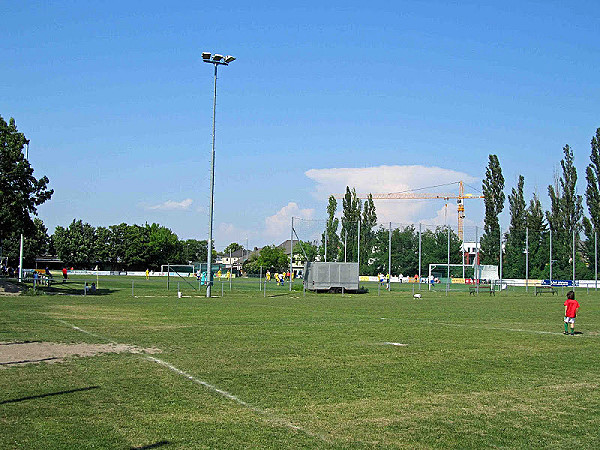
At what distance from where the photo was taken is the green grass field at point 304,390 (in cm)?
788

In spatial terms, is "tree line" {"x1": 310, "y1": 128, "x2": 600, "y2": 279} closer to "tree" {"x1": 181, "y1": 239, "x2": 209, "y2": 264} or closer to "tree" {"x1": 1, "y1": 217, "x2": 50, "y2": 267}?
"tree" {"x1": 1, "y1": 217, "x2": 50, "y2": 267}

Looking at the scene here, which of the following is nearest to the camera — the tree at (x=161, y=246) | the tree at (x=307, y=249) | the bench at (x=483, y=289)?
the bench at (x=483, y=289)

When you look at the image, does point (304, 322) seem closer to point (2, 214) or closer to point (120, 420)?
point (120, 420)

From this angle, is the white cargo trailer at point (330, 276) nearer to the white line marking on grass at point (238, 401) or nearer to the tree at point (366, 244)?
the tree at point (366, 244)

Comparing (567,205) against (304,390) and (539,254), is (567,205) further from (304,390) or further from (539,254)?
(304,390)

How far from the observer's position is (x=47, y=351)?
1455 cm

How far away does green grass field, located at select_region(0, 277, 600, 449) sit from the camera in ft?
25.8

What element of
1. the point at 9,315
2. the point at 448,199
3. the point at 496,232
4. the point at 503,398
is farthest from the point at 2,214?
the point at 448,199

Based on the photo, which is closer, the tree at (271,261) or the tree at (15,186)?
the tree at (15,186)

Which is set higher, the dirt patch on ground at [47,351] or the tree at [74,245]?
the tree at [74,245]

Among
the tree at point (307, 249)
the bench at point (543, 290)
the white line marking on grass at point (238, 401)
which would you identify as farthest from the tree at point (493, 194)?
the white line marking on grass at point (238, 401)

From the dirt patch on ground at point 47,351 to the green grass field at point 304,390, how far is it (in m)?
0.54

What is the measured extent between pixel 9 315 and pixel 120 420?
17800 mm

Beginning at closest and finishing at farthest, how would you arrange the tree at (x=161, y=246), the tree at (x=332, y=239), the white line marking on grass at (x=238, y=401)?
the white line marking on grass at (x=238, y=401) < the tree at (x=332, y=239) < the tree at (x=161, y=246)
